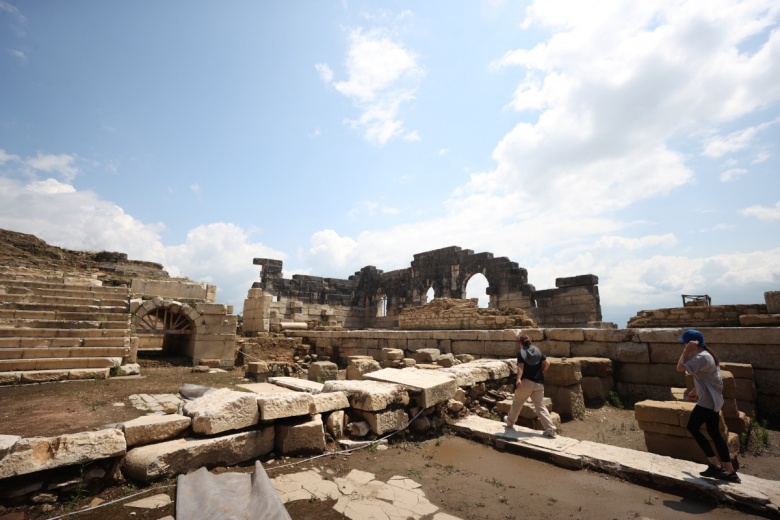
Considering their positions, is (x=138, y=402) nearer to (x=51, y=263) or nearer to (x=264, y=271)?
(x=264, y=271)

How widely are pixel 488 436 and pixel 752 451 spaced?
3351mm

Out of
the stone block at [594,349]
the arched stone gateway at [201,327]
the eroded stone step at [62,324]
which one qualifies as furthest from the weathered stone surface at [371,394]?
the arched stone gateway at [201,327]

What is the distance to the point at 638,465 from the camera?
3855 millimetres

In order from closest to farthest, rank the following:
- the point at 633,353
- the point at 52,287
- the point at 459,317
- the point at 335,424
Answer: the point at 335,424 → the point at 633,353 → the point at 52,287 → the point at 459,317

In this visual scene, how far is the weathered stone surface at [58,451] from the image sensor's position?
286cm

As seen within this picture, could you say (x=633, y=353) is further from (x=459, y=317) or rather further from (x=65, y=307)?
(x=65, y=307)

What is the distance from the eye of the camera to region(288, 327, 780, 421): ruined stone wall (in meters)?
6.12

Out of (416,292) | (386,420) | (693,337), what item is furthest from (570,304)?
(386,420)

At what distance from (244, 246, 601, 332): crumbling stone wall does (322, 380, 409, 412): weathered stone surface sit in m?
10.7

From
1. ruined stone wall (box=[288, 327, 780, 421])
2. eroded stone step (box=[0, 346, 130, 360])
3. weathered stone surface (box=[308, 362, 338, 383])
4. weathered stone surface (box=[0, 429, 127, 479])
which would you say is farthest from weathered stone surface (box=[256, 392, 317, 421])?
eroded stone step (box=[0, 346, 130, 360])

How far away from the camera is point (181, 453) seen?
139 inches

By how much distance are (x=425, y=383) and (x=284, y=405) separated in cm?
216

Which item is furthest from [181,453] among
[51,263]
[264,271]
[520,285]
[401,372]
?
[51,263]

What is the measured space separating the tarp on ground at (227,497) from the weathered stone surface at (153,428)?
0.56 meters
